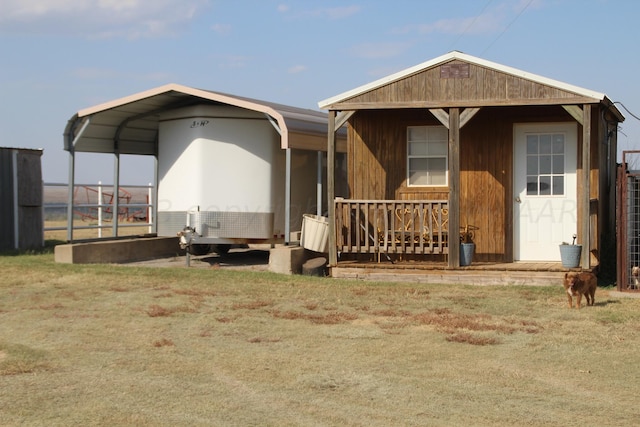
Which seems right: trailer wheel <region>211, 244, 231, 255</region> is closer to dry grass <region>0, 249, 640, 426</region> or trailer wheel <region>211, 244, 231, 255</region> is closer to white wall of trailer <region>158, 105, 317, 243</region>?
white wall of trailer <region>158, 105, 317, 243</region>

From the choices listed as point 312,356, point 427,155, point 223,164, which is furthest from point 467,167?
point 312,356

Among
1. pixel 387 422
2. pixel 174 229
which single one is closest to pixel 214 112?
pixel 174 229

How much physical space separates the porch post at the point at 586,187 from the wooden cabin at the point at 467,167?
0.02m

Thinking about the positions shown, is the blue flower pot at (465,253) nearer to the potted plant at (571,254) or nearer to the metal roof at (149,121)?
the potted plant at (571,254)

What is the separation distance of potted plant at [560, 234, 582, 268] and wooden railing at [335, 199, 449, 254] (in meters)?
1.77

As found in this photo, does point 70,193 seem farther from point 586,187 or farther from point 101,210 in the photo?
point 586,187

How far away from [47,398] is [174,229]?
10013 mm

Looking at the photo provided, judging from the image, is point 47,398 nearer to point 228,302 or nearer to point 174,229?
point 228,302

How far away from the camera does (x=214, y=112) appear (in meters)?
16.4

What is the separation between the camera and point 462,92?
13.8 m

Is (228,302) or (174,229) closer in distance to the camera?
(228,302)

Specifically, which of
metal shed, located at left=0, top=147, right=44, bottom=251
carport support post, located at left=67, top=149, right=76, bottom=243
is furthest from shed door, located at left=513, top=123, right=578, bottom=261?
metal shed, located at left=0, top=147, right=44, bottom=251

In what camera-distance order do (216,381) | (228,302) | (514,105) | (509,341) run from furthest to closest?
(514,105) → (228,302) → (509,341) → (216,381)

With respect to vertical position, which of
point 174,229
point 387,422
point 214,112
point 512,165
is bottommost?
point 387,422
